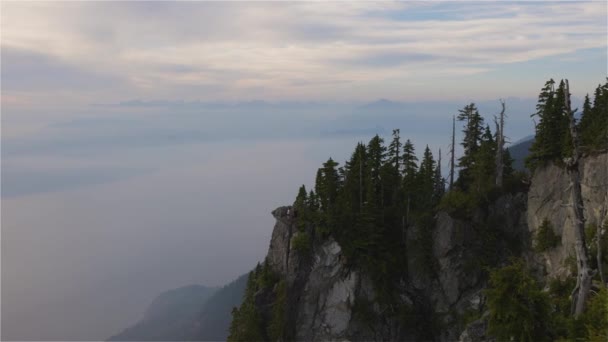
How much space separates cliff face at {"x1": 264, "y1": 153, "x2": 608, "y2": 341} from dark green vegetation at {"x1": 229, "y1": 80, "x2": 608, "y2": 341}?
26 cm

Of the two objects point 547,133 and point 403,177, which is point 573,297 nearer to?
point 547,133

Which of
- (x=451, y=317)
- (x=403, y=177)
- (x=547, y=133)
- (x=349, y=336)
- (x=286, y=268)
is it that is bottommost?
(x=349, y=336)

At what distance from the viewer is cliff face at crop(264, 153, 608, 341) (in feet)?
144

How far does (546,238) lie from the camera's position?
3981 centimetres

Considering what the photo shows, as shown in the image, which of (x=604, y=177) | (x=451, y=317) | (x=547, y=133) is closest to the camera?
(x=604, y=177)

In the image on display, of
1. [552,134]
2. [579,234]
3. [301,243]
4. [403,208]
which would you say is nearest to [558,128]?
[552,134]

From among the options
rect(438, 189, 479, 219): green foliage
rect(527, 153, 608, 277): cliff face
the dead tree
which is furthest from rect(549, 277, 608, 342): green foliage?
the dead tree

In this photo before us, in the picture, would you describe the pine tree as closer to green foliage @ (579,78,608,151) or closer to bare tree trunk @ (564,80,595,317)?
green foliage @ (579,78,608,151)

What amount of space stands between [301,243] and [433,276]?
16036 mm

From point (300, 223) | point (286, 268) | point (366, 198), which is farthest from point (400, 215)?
point (286, 268)

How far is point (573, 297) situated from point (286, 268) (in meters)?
37.4

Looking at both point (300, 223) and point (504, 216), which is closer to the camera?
point (504, 216)

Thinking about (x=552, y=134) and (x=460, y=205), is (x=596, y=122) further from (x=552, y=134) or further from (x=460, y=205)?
(x=460, y=205)

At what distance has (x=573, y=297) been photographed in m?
19.0
